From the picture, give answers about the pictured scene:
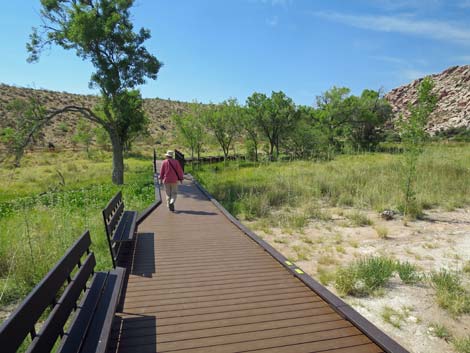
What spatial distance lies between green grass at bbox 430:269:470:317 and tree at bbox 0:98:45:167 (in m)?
16.8

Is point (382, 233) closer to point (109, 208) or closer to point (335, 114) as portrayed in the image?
point (109, 208)

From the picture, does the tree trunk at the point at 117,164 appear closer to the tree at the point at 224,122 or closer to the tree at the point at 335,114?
the tree at the point at 224,122

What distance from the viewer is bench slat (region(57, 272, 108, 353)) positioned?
2478 mm

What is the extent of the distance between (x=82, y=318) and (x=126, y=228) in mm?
3200

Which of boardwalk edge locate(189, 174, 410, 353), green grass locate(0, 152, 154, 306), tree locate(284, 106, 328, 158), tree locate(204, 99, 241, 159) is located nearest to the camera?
boardwalk edge locate(189, 174, 410, 353)

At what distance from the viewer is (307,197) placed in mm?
13547

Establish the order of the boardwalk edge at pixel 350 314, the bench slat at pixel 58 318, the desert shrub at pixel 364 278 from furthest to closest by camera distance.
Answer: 1. the desert shrub at pixel 364 278
2. the boardwalk edge at pixel 350 314
3. the bench slat at pixel 58 318

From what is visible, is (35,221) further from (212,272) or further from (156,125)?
(156,125)

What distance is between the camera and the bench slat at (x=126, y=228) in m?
5.39

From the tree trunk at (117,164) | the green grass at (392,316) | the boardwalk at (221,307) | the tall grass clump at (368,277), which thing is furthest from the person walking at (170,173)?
the tree trunk at (117,164)

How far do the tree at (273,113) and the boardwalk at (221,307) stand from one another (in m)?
28.2

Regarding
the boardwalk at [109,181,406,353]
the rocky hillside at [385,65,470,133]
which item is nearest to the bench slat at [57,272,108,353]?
the boardwalk at [109,181,406,353]

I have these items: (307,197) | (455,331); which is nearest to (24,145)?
(307,197)

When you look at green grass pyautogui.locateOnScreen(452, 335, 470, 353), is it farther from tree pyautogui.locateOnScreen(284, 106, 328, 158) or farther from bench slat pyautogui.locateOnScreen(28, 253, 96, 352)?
tree pyautogui.locateOnScreen(284, 106, 328, 158)
